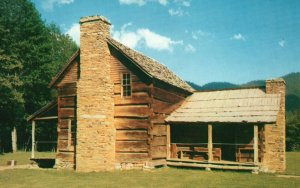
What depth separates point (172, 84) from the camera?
25.1 m

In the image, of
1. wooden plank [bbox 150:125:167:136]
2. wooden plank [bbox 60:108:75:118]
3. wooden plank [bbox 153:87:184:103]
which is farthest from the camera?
wooden plank [bbox 60:108:75:118]

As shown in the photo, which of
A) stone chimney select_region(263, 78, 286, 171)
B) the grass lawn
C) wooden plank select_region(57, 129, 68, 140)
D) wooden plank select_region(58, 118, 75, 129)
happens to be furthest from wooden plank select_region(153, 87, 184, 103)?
stone chimney select_region(263, 78, 286, 171)

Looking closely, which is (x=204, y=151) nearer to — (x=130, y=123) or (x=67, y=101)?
(x=130, y=123)

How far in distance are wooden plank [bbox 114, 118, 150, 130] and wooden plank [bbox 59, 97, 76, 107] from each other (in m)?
3.43

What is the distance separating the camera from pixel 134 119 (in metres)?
22.5

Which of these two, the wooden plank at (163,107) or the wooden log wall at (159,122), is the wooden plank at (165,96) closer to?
the wooden log wall at (159,122)

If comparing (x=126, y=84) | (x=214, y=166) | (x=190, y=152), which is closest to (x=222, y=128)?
(x=190, y=152)

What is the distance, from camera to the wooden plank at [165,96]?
23.2 meters

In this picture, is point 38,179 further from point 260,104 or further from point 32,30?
point 32,30

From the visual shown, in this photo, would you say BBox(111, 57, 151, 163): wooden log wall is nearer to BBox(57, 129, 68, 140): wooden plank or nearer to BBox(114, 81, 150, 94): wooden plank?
BBox(114, 81, 150, 94): wooden plank

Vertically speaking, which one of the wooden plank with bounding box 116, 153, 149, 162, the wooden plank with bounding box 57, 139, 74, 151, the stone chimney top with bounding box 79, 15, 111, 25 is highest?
the stone chimney top with bounding box 79, 15, 111, 25

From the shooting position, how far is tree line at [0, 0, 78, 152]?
37250 millimetres

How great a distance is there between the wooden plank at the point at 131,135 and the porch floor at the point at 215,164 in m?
2.85

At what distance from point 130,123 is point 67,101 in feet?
16.2
